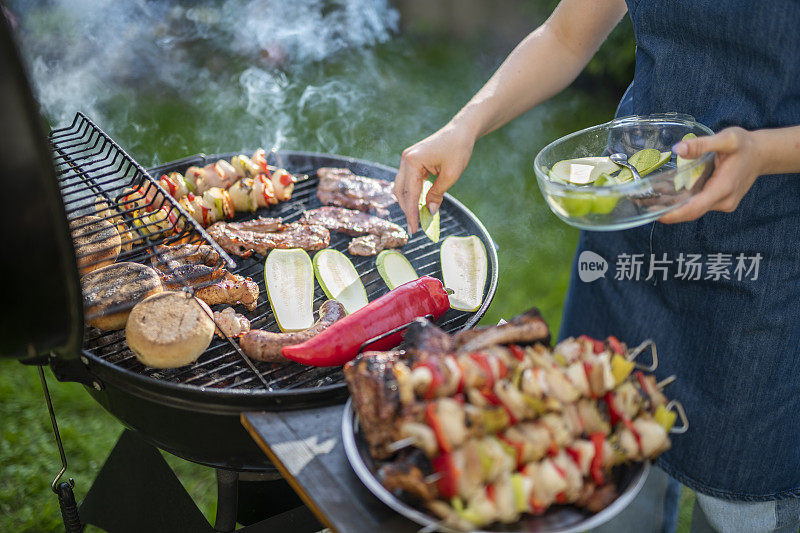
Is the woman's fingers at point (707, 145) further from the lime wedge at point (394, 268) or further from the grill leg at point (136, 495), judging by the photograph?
the grill leg at point (136, 495)

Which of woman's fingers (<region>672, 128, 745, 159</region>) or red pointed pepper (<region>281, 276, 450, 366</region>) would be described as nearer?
woman's fingers (<region>672, 128, 745, 159</region>)

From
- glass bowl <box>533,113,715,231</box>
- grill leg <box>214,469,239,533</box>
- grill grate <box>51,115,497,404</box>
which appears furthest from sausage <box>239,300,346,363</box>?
glass bowl <box>533,113,715,231</box>

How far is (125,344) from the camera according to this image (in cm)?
239

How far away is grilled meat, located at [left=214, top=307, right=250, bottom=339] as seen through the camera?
2.43m

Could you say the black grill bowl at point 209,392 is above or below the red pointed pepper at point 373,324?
below

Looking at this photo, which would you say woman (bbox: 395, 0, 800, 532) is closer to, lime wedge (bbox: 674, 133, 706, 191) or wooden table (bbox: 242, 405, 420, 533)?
lime wedge (bbox: 674, 133, 706, 191)

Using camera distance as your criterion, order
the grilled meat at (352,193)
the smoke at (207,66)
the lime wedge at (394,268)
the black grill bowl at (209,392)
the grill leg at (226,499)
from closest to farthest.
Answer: the black grill bowl at (209,392) → the grill leg at (226,499) → the lime wedge at (394,268) → the grilled meat at (352,193) → the smoke at (207,66)

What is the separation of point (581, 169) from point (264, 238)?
150 cm

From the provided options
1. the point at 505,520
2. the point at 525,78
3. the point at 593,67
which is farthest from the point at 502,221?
the point at 505,520

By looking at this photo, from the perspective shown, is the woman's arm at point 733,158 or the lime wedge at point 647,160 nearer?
the woman's arm at point 733,158

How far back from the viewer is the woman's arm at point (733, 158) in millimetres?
1841

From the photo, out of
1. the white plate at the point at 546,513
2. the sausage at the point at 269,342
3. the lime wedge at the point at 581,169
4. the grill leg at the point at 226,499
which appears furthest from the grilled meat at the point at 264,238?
the white plate at the point at 546,513

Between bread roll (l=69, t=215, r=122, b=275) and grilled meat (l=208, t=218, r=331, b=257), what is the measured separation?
45 cm

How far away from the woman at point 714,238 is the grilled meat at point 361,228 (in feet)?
1.09
